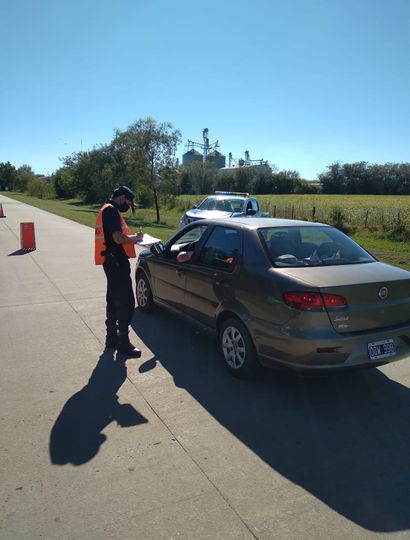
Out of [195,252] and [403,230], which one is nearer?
[195,252]

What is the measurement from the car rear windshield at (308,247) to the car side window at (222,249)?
0.31m

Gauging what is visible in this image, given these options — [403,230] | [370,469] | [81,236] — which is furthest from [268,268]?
[403,230]

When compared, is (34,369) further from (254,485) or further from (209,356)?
(254,485)

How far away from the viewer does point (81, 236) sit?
17.1 meters

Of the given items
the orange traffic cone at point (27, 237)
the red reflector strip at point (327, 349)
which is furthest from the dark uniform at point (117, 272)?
the orange traffic cone at point (27, 237)

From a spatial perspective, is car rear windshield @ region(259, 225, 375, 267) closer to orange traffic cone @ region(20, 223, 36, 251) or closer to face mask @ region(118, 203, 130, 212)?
face mask @ region(118, 203, 130, 212)

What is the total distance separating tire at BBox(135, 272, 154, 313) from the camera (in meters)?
6.64

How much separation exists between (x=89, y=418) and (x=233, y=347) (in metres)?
1.51

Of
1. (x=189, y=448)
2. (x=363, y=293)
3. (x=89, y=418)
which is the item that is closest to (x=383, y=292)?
(x=363, y=293)

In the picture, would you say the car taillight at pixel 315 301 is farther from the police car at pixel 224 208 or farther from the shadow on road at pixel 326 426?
the police car at pixel 224 208

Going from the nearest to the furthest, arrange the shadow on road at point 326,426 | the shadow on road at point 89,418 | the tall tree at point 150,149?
1. the shadow on road at point 326,426
2. the shadow on road at point 89,418
3. the tall tree at point 150,149

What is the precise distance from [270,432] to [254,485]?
2.21ft

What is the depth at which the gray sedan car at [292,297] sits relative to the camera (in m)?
3.83

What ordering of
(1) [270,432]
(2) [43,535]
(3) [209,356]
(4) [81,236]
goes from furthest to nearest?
(4) [81,236] → (3) [209,356] → (1) [270,432] → (2) [43,535]
